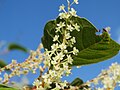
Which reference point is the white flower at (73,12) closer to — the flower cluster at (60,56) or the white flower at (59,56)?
the flower cluster at (60,56)

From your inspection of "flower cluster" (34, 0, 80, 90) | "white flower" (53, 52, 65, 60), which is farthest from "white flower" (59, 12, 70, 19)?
"white flower" (53, 52, 65, 60)

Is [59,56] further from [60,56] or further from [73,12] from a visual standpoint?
[73,12]

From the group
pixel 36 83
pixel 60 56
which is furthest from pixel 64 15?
pixel 36 83

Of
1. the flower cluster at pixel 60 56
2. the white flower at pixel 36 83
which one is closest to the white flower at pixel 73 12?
the flower cluster at pixel 60 56

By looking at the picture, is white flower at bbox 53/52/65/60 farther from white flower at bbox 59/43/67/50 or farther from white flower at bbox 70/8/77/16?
white flower at bbox 70/8/77/16

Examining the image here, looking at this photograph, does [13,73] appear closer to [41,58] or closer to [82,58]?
[41,58]

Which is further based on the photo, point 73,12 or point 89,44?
Answer: point 89,44

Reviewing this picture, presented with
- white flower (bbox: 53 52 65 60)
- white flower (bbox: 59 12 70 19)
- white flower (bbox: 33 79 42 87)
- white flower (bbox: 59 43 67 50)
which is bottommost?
white flower (bbox: 33 79 42 87)

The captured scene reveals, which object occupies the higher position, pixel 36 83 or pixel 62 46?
pixel 62 46

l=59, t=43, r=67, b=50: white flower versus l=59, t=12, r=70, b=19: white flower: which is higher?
l=59, t=12, r=70, b=19: white flower

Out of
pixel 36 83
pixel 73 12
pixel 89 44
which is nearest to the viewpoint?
pixel 36 83
